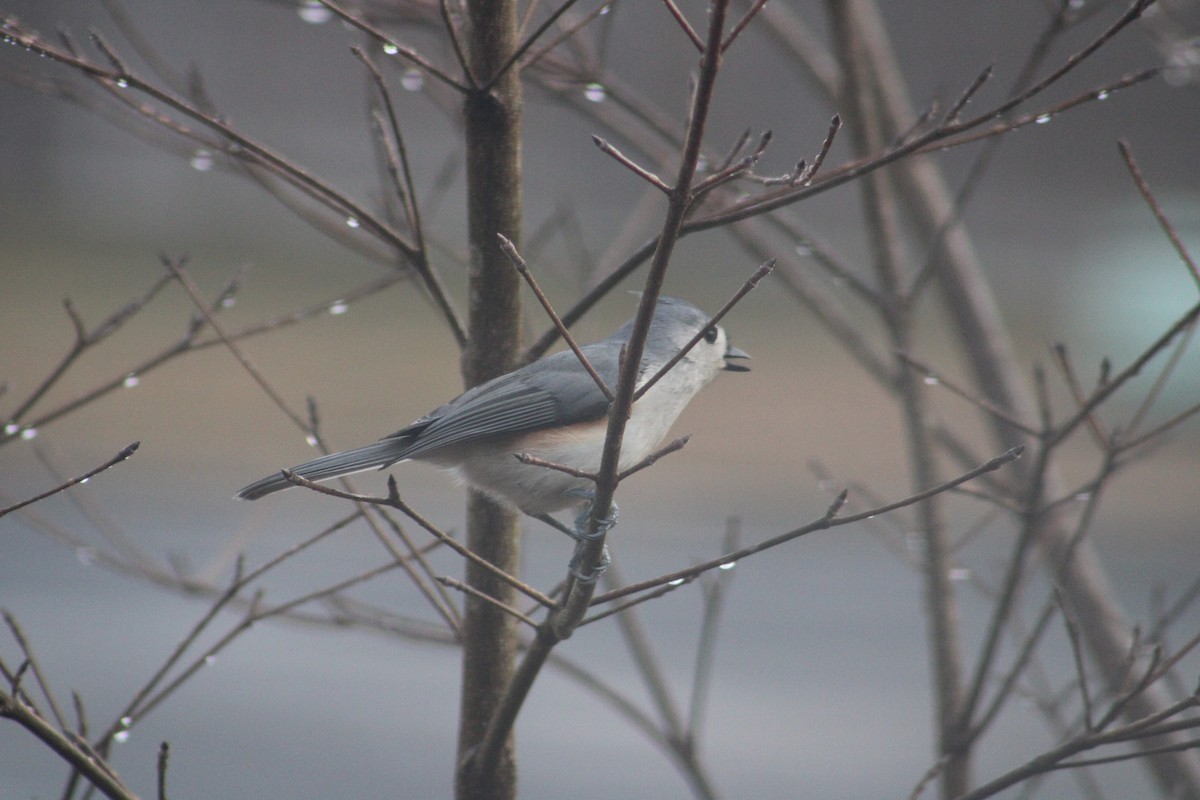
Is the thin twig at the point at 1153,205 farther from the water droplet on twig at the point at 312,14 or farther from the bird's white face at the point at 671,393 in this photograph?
the water droplet on twig at the point at 312,14

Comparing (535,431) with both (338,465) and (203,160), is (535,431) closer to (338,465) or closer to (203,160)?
(338,465)

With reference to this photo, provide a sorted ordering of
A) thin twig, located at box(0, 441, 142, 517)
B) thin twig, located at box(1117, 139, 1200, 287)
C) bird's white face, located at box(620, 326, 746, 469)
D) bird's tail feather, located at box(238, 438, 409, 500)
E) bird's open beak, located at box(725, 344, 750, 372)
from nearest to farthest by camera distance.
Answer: thin twig, located at box(0, 441, 142, 517) → thin twig, located at box(1117, 139, 1200, 287) → bird's tail feather, located at box(238, 438, 409, 500) → bird's white face, located at box(620, 326, 746, 469) → bird's open beak, located at box(725, 344, 750, 372)

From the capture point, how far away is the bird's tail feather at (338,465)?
1.95 m

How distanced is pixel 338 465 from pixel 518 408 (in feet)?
1.30

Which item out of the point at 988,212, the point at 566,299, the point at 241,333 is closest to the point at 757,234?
the point at 241,333

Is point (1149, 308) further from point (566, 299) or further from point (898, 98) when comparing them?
point (898, 98)

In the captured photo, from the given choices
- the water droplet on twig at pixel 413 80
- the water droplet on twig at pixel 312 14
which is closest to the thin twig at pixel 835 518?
the water droplet on twig at pixel 413 80

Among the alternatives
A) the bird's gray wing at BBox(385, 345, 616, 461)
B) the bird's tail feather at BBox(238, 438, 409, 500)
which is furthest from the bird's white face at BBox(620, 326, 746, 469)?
the bird's tail feather at BBox(238, 438, 409, 500)

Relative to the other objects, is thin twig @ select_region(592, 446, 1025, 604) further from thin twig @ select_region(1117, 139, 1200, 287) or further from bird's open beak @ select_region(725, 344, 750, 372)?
bird's open beak @ select_region(725, 344, 750, 372)

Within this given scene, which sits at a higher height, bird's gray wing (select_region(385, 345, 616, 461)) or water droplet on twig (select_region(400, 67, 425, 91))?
water droplet on twig (select_region(400, 67, 425, 91))

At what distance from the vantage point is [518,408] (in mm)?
2305

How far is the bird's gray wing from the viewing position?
221 centimetres

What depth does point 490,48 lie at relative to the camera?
1812 millimetres

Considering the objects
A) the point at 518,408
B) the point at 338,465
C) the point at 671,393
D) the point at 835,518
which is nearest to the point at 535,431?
the point at 518,408
